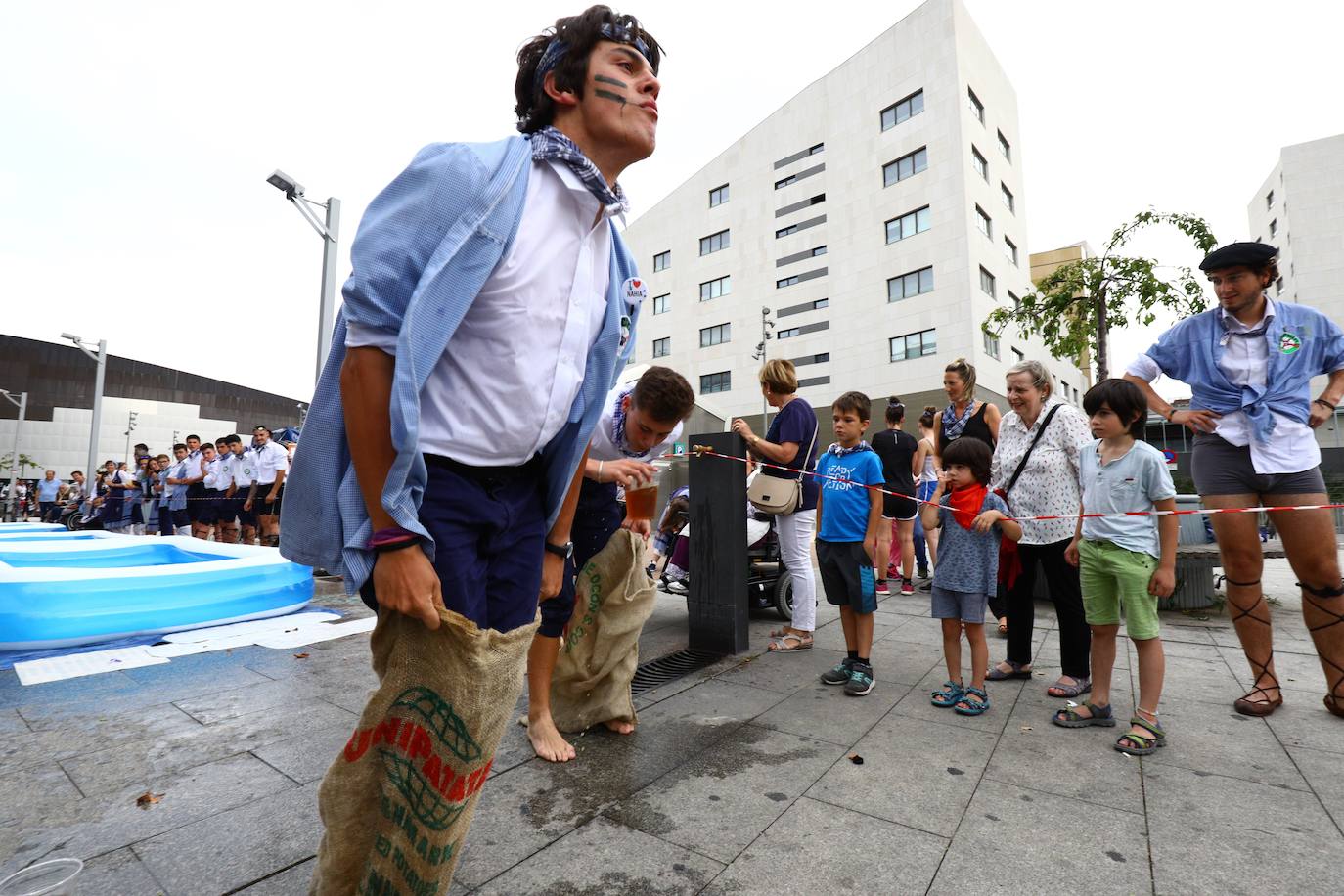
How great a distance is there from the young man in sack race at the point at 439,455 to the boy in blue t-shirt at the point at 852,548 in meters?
2.59

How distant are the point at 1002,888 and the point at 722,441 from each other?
2.88 meters

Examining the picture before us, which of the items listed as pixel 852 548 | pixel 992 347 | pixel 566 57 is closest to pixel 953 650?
pixel 852 548

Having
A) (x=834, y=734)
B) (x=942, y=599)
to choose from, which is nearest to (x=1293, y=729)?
(x=942, y=599)

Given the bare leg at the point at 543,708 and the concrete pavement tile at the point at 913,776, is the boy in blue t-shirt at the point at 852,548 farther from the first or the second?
the bare leg at the point at 543,708

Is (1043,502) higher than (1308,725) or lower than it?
higher

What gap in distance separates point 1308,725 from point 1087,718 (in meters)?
1.00

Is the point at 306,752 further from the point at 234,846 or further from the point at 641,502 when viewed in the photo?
the point at 641,502

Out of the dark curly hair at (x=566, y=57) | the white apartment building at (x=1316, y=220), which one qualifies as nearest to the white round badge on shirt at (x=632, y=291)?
the dark curly hair at (x=566, y=57)

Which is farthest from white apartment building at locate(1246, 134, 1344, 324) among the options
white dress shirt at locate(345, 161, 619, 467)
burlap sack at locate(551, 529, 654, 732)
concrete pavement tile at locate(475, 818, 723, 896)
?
white dress shirt at locate(345, 161, 619, 467)

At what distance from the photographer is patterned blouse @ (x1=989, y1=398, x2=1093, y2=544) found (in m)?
3.55

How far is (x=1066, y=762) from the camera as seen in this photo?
2594 millimetres

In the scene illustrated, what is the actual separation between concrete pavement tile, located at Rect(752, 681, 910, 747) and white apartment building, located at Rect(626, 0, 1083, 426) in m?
23.5

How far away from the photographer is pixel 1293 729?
2.92 metres

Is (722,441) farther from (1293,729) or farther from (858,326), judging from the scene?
(858,326)
